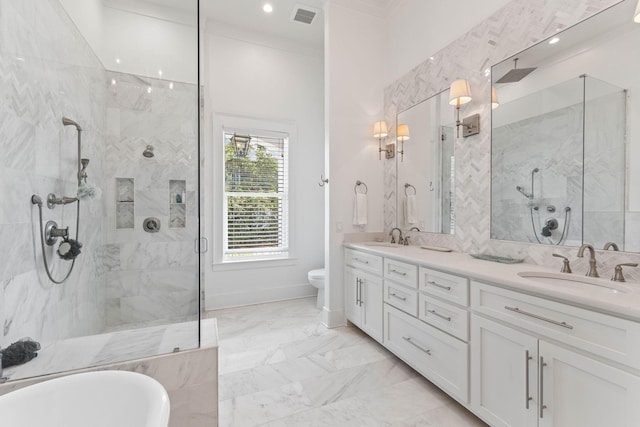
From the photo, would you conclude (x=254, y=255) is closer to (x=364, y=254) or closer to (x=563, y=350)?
(x=364, y=254)

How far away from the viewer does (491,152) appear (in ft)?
6.73

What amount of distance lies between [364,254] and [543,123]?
5.35ft

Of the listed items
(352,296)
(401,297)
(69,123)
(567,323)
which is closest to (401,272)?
(401,297)

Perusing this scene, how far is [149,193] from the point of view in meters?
2.12

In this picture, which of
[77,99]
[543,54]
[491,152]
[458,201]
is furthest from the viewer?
[458,201]

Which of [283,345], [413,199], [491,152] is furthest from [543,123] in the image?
[283,345]

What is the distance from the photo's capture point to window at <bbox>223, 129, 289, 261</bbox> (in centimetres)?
357

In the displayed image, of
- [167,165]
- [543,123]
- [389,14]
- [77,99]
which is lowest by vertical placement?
[167,165]

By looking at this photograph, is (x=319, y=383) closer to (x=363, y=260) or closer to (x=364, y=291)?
(x=364, y=291)

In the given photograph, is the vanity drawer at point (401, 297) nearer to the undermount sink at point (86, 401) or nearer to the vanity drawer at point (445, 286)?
the vanity drawer at point (445, 286)

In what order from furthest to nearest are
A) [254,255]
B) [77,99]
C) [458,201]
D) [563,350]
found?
[254,255] < [458,201] < [77,99] < [563,350]

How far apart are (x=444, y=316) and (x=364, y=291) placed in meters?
0.97

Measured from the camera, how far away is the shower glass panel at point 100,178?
1.37 m

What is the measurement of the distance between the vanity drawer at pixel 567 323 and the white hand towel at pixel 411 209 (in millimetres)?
1321
